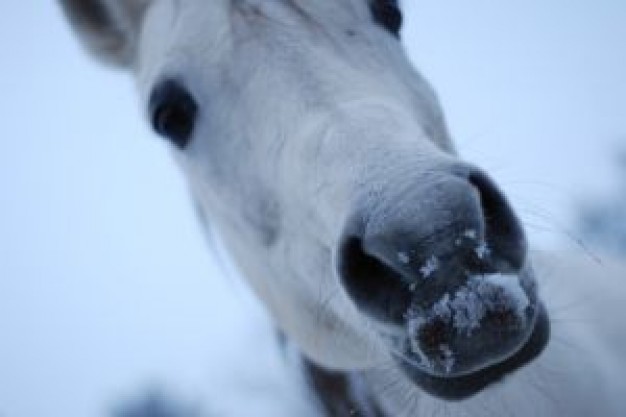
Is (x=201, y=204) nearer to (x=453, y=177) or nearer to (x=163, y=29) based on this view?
(x=163, y=29)

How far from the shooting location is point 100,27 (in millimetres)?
3582

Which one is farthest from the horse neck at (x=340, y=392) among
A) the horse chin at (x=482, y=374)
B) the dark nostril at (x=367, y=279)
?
the dark nostril at (x=367, y=279)

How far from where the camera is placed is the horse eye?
2.75 metres

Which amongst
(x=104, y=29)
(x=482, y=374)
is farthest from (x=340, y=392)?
(x=104, y=29)

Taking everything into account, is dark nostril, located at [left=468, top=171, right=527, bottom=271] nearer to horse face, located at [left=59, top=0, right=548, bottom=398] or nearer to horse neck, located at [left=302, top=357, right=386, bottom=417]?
horse face, located at [left=59, top=0, right=548, bottom=398]

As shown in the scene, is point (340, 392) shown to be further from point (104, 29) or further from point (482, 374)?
point (104, 29)

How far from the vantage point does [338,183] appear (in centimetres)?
199

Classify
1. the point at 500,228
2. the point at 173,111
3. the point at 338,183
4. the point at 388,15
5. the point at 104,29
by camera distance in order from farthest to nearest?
the point at 104,29 → the point at 388,15 → the point at 173,111 → the point at 338,183 → the point at 500,228

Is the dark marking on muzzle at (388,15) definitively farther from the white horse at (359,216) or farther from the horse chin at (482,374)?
the horse chin at (482,374)

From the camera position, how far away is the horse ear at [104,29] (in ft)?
11.5

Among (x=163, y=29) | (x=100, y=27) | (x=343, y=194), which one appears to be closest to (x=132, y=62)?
(x=100, y=27)

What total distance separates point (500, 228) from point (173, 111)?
1.51m

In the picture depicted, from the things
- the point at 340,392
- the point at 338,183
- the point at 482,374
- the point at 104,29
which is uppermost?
the point at 338,183

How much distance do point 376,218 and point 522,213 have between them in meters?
0.74
